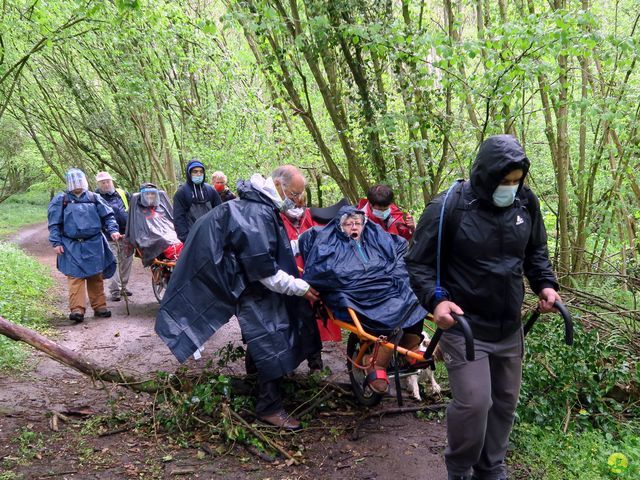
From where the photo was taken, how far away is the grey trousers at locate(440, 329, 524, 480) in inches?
103

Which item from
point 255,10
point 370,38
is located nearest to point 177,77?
point 255,10

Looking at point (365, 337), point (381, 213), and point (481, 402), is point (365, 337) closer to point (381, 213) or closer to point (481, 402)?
point (481, 402)

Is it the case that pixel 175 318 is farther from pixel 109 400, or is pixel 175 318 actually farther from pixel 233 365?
pixel 233 365

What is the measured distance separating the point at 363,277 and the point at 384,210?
1.50 meters

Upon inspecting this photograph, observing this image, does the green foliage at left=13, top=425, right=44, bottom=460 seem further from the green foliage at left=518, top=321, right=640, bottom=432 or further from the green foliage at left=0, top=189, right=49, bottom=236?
the green foliage at left=0, top=189, right=49, bottom=236

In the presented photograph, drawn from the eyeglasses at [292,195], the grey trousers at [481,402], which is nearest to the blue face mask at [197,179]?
the eyeglasses at [292,195]

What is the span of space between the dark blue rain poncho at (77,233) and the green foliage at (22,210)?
55.7 feet

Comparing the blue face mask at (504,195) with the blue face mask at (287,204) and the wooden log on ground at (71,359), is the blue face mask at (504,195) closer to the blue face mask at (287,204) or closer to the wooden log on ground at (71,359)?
the blue face mask at (287,204)

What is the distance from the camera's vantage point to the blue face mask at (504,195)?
2.56 meters

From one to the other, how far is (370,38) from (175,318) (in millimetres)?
3410

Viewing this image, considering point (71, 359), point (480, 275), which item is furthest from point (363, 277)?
point (71, 359)

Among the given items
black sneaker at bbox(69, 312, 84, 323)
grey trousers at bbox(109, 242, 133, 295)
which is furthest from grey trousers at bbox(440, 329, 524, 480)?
grey trousers at bbox(109, 242, 133, 295)

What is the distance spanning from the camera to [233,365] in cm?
525

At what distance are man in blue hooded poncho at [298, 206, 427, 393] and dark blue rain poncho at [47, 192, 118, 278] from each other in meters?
3.79
